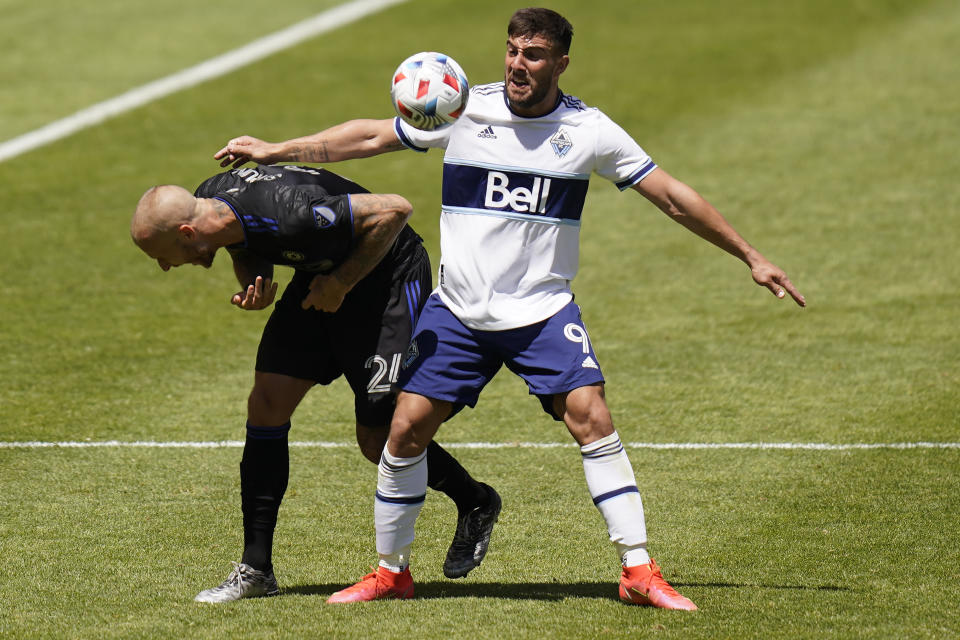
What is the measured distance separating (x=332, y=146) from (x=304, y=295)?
72cm

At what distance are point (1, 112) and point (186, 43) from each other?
12.9ft

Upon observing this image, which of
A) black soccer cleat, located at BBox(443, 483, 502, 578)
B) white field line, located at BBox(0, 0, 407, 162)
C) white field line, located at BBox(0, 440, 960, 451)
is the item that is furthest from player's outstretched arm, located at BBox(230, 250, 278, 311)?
white field line, located at BBox(0, 0, 407, 162)

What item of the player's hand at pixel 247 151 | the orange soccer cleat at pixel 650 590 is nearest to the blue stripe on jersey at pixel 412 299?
the player's hand at pixel 247 151

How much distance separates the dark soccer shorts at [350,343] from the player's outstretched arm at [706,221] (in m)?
1.36

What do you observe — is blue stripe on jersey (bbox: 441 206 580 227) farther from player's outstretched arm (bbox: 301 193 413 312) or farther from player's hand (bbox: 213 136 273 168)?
player's hand (bbox: 213 136 273 168)

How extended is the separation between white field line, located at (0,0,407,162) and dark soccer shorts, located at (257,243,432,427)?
11499 mm

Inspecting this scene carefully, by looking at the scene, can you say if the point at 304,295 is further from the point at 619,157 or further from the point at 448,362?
the point at 619,157

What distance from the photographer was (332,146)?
21.9ft

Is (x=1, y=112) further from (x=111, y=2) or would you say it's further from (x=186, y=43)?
(x=111, y=2)

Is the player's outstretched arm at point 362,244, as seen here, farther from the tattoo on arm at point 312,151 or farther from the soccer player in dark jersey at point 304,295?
the tattoo on arm at point 312,151

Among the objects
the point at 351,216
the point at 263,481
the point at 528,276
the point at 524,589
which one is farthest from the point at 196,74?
the point at 524,589

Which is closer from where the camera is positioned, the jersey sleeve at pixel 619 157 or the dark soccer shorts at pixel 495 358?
the dark soccer shorts at pixel 495 358

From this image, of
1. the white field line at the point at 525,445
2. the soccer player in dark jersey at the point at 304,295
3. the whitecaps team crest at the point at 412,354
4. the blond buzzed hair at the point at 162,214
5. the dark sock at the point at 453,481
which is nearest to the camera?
the blond buzzed hair at the point at 162,214

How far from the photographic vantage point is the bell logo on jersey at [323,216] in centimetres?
626
